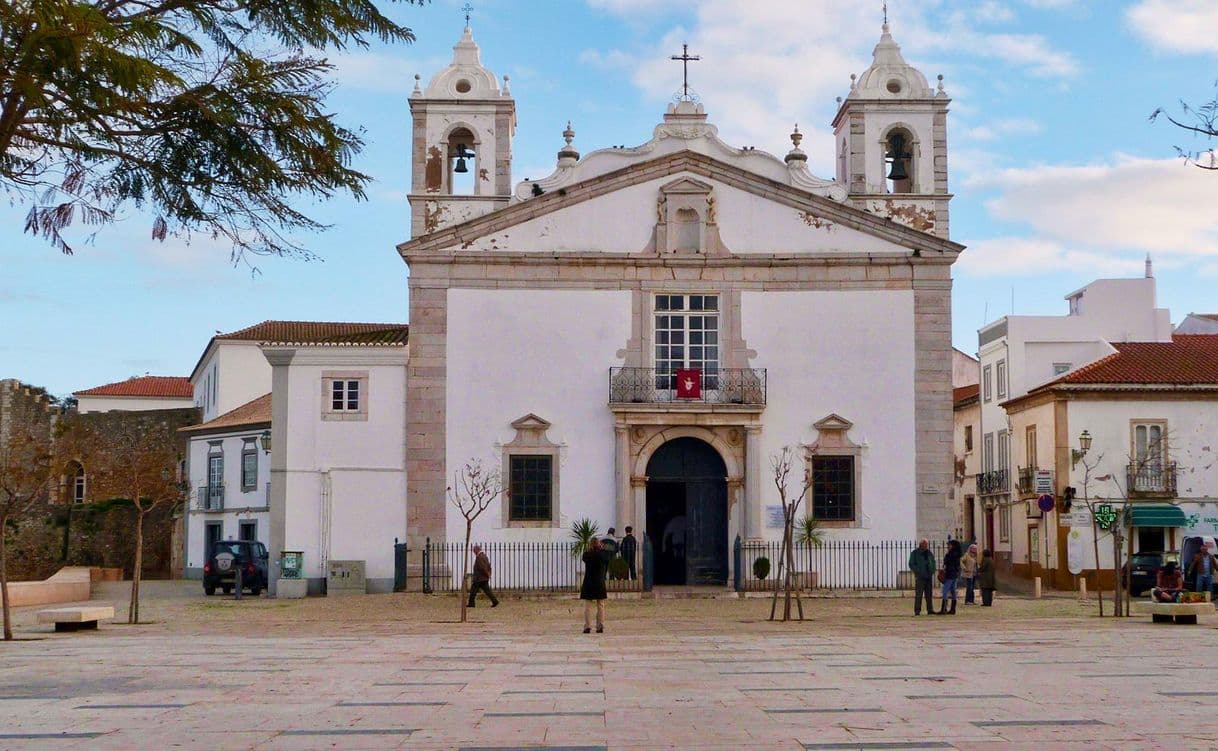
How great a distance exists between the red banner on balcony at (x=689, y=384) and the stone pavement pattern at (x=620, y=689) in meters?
10.2

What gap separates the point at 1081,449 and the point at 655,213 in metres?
13.5

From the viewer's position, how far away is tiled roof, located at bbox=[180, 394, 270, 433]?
151 ft

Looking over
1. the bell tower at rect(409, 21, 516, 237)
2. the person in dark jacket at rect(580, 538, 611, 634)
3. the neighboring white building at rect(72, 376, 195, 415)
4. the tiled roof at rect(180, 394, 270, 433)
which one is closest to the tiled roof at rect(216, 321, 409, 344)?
the tiled roof at rect(180, 394, 270, 433)

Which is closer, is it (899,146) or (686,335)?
(686,335)

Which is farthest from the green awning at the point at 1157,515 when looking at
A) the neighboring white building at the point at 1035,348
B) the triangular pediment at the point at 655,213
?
the triangular pediment at the point at 655,213

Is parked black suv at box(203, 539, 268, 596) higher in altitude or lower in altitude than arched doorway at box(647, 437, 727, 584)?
lower

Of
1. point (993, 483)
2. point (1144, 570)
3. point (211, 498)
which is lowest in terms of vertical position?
point (1144, 570)

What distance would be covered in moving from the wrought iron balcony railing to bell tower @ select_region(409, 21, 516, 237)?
17.7m

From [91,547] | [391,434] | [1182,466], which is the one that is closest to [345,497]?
[391,434]

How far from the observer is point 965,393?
52.9 meters

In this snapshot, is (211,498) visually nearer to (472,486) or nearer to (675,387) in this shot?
(472,486)

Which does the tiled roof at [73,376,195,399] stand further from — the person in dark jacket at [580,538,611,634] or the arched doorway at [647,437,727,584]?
the person in dark jacket at [580,538,611,634]

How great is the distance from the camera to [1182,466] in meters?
36.9

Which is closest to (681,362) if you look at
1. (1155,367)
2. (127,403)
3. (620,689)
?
(1155,367)
